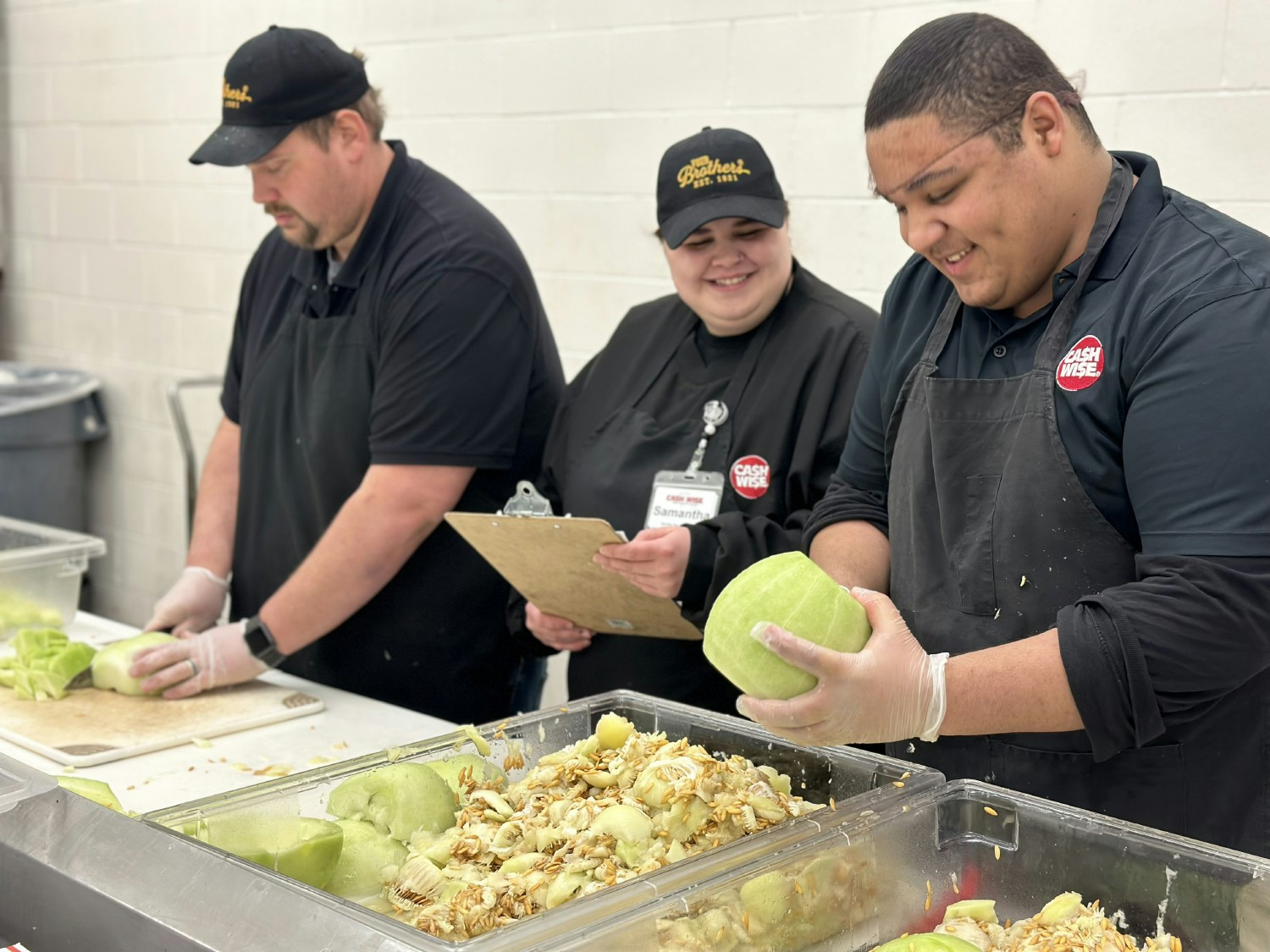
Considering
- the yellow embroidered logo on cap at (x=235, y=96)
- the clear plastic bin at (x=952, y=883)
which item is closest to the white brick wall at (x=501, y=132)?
the yellow embroidered logo on cap at (x=235, y=96)

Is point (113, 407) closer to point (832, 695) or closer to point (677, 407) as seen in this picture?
point (677, 407)

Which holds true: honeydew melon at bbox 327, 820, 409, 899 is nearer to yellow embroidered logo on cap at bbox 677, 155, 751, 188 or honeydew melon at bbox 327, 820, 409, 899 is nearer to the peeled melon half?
the peeled melon half

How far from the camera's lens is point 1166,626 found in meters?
1.31

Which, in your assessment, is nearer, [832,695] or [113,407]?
[832,695]

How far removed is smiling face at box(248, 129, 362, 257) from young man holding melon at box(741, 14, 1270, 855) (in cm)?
132

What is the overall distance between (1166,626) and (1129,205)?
52 cm

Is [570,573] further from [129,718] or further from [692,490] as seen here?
[129,718]

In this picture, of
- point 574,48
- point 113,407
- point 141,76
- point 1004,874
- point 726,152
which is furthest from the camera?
point 113,407

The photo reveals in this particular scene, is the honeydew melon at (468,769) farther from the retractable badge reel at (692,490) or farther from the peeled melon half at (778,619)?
the retractable badge reel at (692,490)

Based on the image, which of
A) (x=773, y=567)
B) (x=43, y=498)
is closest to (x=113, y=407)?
(x=43, y=498)

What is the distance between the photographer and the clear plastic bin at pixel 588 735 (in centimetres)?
105

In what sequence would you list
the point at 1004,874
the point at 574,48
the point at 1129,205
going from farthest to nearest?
the point at 574,48
the point at 1129,205
the point at 1004,874

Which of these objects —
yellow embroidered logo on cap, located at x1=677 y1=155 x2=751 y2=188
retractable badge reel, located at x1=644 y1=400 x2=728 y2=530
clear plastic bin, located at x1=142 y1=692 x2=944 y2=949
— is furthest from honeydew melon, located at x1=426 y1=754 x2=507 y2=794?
yellow embroidered logo on cap, located at x1=677 y1=155 x2=751 y2=188

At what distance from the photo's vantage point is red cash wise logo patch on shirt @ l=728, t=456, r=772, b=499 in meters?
2.16
